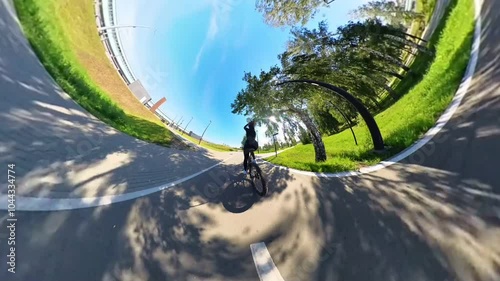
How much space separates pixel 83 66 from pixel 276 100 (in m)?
8.08

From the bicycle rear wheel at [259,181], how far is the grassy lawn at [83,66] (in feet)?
12.6

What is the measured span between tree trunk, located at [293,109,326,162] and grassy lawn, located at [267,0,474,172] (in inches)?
9.5

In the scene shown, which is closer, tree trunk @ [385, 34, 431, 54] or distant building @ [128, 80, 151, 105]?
distant building @ [128, 80, 151, 105]

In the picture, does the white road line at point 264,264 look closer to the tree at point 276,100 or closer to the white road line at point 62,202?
the white road line at point 62,202

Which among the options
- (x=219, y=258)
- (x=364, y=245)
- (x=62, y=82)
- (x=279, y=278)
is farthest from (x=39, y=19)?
(x=364, y=245)

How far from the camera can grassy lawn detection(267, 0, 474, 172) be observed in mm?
6066

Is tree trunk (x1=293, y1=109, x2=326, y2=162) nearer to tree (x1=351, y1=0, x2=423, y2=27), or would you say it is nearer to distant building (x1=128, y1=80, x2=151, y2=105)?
tree (x1=351, y1=0, x2=423, y2=27)

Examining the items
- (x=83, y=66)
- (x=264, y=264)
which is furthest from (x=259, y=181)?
(x=83, y=66)

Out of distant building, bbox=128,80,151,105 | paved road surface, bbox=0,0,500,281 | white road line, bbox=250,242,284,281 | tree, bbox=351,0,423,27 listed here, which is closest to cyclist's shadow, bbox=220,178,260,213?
paved road surface, bbox=0,0,500,281

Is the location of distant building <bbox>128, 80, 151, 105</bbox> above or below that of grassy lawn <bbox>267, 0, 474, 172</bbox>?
above

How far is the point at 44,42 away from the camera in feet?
24.4

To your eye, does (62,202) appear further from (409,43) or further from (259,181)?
(409,43)

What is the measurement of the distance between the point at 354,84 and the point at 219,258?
1260 cm

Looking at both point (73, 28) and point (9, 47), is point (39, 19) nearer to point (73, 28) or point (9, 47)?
point (73, 28)
